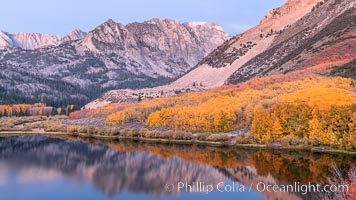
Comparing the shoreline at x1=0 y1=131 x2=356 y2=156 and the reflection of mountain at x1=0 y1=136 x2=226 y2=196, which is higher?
the shoreline at x1=0 y1=131 x2=356 y2=156

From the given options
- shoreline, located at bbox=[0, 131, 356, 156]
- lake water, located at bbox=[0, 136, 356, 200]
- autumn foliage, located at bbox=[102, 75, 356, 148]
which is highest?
autumn foliage, located at bbox=[102, 75, 356, 148]

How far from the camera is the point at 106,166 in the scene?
88.2 meters

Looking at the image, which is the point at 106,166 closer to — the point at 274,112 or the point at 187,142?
the point at 187,142

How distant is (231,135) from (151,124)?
3352 centimetres

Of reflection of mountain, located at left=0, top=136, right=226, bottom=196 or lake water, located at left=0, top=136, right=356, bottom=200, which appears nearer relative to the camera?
lake water, located at left=0, top=136, right=356, bottom=200

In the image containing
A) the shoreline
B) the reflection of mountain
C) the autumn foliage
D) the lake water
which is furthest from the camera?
the autumn foliage

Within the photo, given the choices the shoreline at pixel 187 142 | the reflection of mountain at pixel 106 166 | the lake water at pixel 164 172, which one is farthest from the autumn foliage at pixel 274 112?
the reflection of mountain at pixel 106 166

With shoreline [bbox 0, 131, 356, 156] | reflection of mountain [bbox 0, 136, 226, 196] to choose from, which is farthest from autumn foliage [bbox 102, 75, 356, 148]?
reflection of mountain [bbox 0, 136, 226, 196]

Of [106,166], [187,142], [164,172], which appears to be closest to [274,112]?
[187,142]

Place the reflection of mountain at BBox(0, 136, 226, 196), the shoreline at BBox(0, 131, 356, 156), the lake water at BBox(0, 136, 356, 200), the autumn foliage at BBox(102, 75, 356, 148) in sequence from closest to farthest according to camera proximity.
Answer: the lake water at BBox(0, 136, 356, 200) < the reflection of mountain at BBox(0, 136, 226, 196) < the shoreline at BBox(0, 131, 356, 156) < the autumn foliage at BBox(102, 75, 356, 148)

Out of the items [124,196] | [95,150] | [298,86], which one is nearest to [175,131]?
[95,150]

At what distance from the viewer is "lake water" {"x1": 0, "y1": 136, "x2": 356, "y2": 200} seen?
6278 centimetres

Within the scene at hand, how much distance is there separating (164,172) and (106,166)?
15.3 m

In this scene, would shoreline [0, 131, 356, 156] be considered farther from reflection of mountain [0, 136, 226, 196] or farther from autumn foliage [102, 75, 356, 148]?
reflection of mountain [0, 136, 226, 196]
